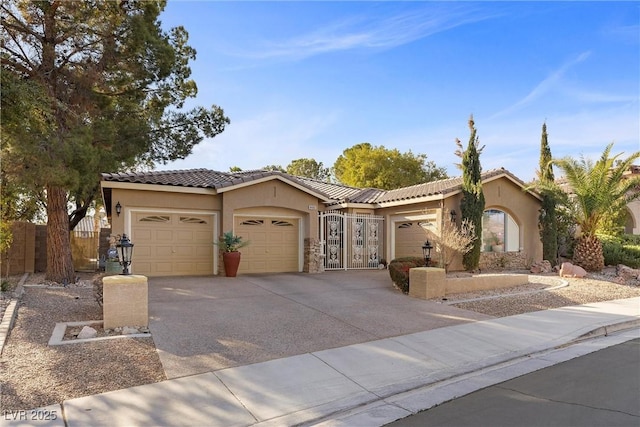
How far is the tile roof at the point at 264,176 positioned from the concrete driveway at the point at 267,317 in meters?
3.21

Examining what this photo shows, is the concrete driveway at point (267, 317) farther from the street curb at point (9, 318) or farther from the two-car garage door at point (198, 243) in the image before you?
the street curb at point (9, 318)

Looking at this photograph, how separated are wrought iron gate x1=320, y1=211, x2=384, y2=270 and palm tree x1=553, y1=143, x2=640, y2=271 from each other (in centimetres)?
746

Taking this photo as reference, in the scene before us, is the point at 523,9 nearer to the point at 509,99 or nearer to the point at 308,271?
the point at 509,99

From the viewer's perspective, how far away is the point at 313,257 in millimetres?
16359

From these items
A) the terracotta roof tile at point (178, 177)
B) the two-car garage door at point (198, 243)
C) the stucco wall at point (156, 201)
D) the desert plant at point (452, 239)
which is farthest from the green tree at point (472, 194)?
the stucco wall at point (156, 201)

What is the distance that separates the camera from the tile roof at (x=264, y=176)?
46.8 feet

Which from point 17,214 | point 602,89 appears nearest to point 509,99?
point 602,89

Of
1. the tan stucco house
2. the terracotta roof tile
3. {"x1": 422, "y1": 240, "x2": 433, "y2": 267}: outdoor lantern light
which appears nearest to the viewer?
{"x1": 422, "y1": 240, "x2": 433, "y2": 267}: outdoor lantern light

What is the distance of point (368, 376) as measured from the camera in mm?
6027

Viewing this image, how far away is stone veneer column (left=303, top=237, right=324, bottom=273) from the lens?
1630 centimetres

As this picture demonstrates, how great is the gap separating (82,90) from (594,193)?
17193 millimetres

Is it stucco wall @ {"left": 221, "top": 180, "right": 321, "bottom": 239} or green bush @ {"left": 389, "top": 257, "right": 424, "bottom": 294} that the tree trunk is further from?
green bush @ {"left": 389, "top": 257, "right": 424, "bottom": 294}

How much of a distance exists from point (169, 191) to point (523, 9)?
11.4 metres

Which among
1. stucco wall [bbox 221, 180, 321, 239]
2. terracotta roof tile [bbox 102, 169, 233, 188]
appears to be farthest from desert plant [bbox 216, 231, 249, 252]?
terracotta roof tile [bbox 102, 169, 233, 188]
